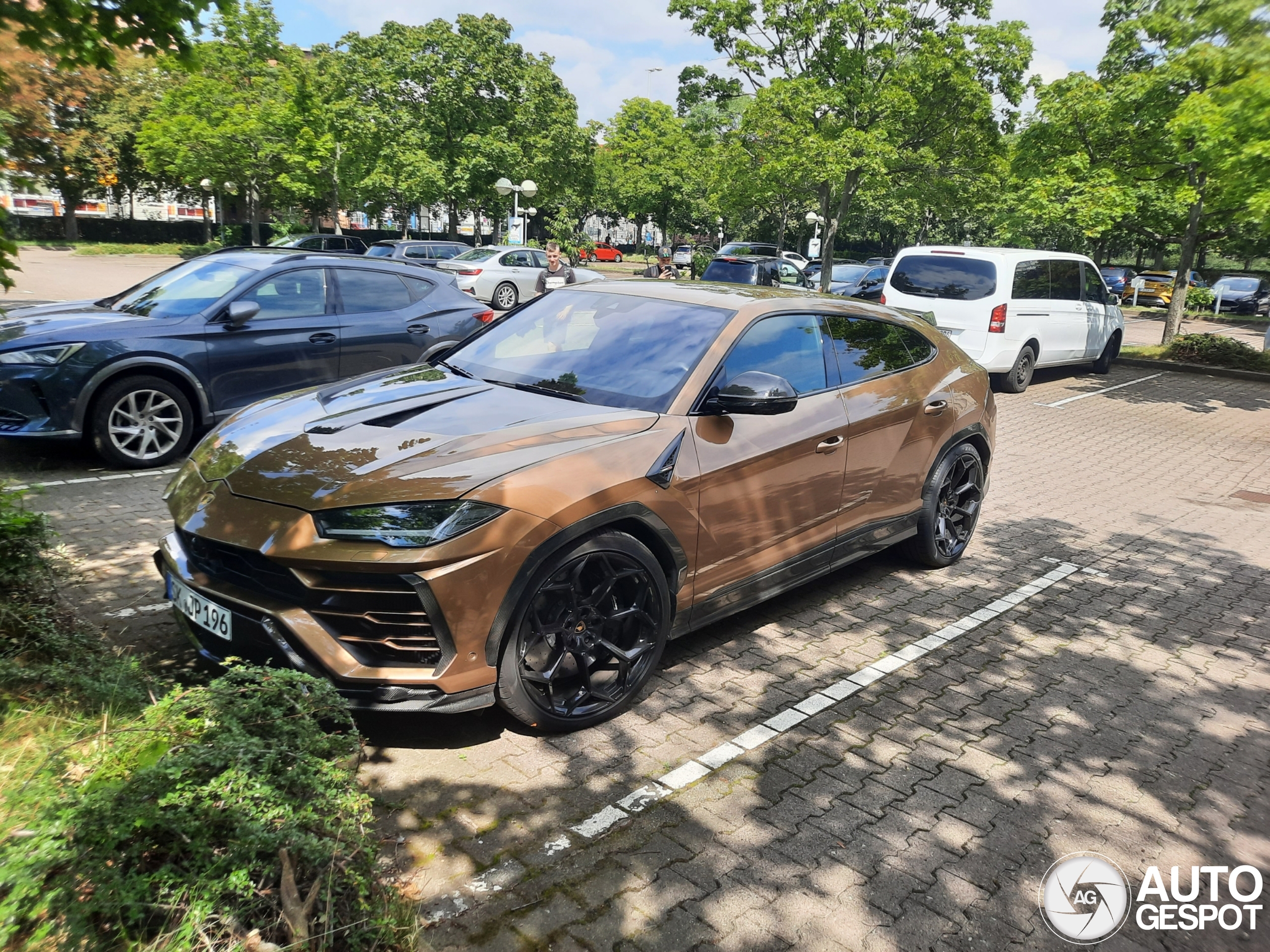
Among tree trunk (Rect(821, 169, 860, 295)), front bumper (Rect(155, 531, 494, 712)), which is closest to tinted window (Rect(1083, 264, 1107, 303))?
tree trunk (Rect(821, 169, 860, 295))

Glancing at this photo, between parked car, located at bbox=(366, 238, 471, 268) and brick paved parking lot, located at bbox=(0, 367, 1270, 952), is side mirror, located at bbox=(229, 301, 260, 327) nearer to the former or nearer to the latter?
brick paved parking lot, located at bbox=(0, 367, 1270, 952)

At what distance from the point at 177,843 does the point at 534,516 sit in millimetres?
1547

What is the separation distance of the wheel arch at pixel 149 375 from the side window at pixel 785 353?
491cm

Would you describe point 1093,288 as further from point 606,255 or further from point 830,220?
point 606,255

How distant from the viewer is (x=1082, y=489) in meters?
8.69

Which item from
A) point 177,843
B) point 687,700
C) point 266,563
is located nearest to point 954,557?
point 687,700

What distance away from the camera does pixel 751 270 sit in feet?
68.3

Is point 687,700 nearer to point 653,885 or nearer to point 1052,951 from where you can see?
point 653,885

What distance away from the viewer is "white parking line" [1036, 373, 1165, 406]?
13441 millimetres

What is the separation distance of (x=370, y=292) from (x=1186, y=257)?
16.1 meters

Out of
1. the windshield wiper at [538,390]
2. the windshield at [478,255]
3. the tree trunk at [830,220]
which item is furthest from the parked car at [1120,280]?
the windshield wiper at [538,390]

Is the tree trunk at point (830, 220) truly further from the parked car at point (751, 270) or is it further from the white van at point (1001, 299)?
the white van at point (1001, 299)

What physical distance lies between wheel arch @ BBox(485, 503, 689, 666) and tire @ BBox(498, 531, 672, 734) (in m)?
0.04

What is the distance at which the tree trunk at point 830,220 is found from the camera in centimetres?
2562
